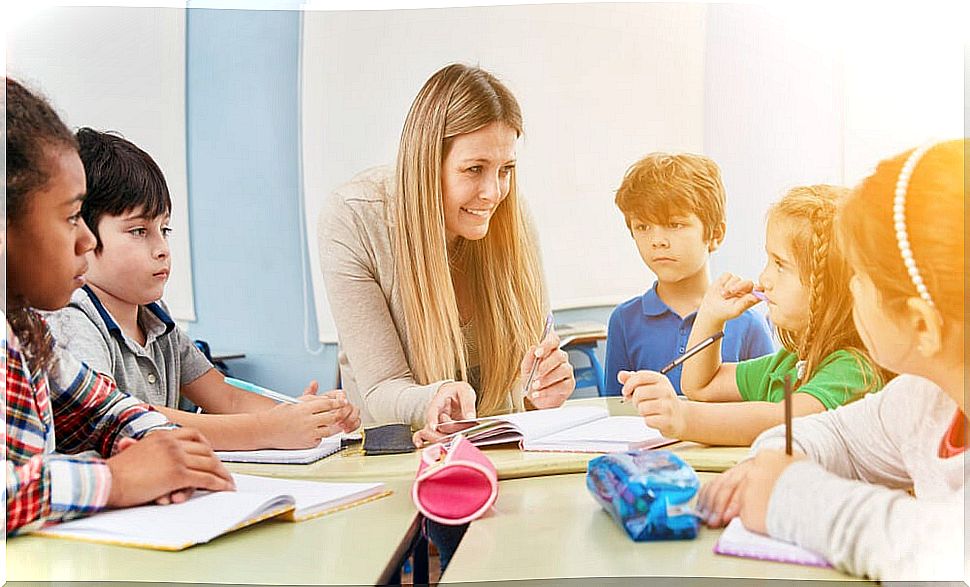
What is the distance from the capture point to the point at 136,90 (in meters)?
1.54

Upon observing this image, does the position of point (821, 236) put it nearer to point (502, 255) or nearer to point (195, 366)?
point (502, 255)

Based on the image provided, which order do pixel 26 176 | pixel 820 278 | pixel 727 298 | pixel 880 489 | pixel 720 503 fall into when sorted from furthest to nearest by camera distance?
pixel 727 298 → pixel 820 278 → pixel 26 176 → pixel 720 503 → pixel 880 489

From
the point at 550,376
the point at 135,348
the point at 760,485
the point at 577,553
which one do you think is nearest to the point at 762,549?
the point at 760,485

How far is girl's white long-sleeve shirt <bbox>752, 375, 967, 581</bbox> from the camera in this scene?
0.93 meters

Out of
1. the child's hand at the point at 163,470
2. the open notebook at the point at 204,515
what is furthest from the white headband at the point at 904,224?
the child's hand at the point at 163,470

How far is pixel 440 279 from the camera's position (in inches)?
60.8

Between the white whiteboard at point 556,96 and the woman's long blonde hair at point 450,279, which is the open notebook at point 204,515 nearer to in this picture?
the woman's long blonde hair at point 450,279

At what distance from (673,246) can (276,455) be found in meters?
0.65

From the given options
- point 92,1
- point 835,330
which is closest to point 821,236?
point 835,330

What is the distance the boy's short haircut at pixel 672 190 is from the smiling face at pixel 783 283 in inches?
3.3

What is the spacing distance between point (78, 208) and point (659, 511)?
796 mm

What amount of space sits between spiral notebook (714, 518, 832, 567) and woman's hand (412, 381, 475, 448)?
1.85 feet

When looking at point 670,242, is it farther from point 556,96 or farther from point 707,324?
point 556,96

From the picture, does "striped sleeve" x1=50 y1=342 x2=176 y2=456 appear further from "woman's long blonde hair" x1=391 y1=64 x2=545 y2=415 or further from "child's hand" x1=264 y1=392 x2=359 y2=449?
"woman's long blonde hair" x1=391 y1=64 x2=545 y2=415
